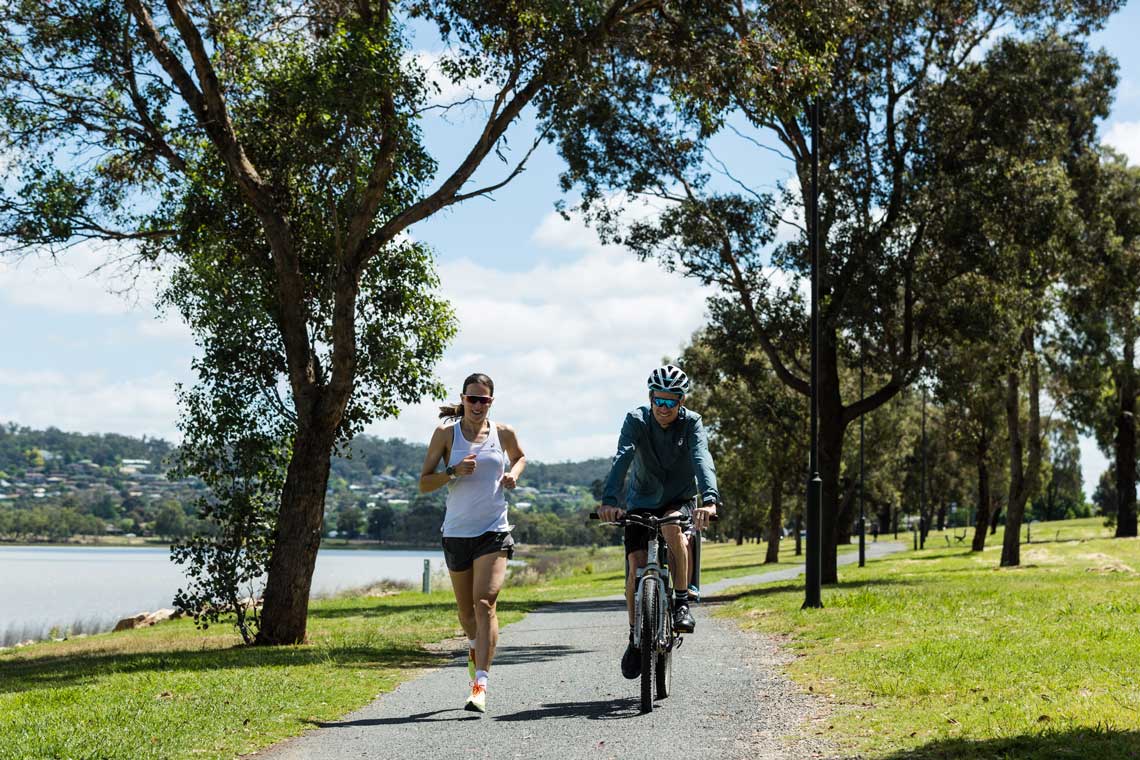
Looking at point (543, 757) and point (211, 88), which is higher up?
point (211, 88)

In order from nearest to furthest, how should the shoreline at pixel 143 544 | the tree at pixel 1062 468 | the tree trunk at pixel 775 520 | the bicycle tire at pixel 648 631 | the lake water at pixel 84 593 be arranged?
the bicycle tire at pixel 648 631
the lake water at pixel 84 593
the tree trunk at pixel 775 520
the tree at pixel 1062 468
the shoreline at pixel 143 544

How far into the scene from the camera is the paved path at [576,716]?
22.5 ft

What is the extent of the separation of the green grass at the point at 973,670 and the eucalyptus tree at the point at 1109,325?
61.5 feet

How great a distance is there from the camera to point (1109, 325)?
42.3 meters

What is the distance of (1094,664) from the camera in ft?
29.7

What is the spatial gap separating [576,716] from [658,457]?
1.86 m

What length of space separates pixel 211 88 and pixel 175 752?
991cm

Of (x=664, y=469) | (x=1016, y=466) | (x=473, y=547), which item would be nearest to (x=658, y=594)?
(x=664, y=469)

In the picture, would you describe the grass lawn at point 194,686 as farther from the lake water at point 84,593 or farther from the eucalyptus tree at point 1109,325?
the eucalyptus tree at point 1109,325

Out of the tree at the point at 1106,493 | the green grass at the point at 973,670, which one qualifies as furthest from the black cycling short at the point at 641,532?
the tree at the point at 1106,493

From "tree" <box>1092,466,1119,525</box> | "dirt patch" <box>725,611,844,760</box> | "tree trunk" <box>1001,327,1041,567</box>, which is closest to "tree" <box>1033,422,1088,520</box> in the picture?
"tree" <box>1092,466,1119,525</box>

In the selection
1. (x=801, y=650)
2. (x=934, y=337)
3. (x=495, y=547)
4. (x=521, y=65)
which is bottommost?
(x=801, y=650)

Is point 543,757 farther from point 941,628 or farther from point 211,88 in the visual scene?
point 211,88

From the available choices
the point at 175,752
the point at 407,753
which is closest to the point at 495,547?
the point at 407,753
